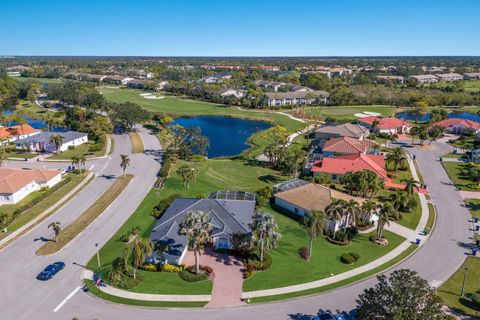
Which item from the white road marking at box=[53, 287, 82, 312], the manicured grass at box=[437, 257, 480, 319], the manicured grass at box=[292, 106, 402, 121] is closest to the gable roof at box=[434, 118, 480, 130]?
the manicured grass at box=[292, 106, 402, 121]

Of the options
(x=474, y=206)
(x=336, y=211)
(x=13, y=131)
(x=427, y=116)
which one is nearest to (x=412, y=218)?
(x=474, y=206)

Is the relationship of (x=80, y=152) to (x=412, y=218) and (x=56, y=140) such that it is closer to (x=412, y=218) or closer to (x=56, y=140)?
(x=56, y=140)

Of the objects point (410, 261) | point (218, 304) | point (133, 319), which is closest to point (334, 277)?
point (410, 261)

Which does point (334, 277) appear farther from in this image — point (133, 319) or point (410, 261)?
point (133, 319)

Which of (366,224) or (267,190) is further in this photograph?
(267,190)

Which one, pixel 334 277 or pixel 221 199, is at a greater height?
pixel 221 199

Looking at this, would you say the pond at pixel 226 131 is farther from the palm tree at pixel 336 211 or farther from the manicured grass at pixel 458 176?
the manicured grass at pixel 458 176
